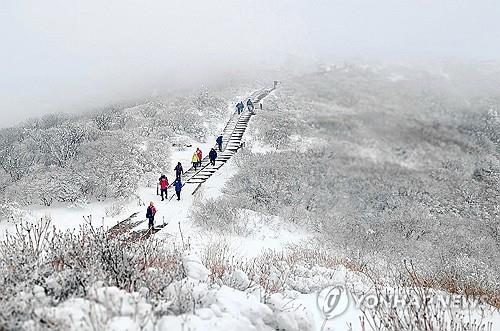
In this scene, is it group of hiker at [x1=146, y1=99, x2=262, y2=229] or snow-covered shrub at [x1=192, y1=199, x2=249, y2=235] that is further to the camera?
snow-covered shrub at [x1=192, y1=199, x2=249, y2=235]

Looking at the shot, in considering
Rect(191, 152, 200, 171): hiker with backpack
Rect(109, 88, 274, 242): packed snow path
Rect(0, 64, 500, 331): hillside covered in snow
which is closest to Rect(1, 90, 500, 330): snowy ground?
Rect(0, 64, 500, 331): hillside covered in snow

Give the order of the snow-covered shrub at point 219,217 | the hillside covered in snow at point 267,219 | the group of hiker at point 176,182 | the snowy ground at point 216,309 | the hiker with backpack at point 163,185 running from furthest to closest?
the hiker with backpack at point 163,185, the snow-covered shrub at point 219,217, the group of hiker at point 176,182, the hillside covered in snow at point 267,219, the snowy ground at point 216,309

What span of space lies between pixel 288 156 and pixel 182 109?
38.3ft

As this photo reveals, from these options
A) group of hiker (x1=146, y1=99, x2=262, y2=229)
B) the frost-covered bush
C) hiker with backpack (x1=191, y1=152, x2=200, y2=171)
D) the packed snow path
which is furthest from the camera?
hiker with backpack (x1=191, y1=152, x2=200, y2=171)

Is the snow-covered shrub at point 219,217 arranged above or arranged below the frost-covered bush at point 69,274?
below

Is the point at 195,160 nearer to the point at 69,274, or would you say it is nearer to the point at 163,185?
the point at 163,185

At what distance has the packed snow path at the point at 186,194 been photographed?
576 inches

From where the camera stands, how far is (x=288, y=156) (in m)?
24.6

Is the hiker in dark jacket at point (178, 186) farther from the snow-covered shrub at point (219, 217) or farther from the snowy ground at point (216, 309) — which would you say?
the snowy ground at point (216, 309)

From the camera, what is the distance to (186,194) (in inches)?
754

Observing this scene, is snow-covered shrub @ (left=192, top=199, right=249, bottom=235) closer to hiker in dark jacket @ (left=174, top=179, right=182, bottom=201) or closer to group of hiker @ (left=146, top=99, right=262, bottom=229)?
hiker in dark jacket @ (left=174, top=179, right=182, bottom=201)

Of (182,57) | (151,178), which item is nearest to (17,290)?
(151,178)

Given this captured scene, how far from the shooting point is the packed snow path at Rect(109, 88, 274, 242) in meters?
14.6

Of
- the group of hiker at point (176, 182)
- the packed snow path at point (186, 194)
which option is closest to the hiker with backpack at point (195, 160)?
the group of hiker at point (176, 182)
